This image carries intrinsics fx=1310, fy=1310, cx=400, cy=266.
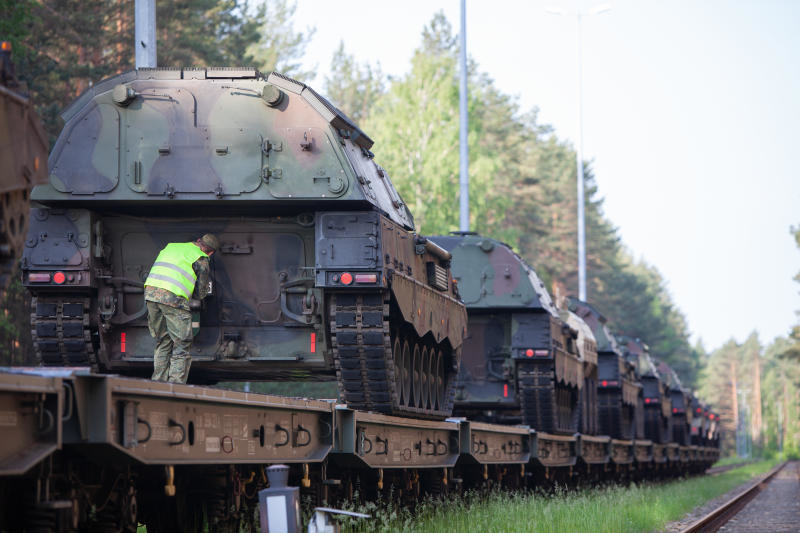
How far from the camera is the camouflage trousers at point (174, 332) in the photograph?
401 inches

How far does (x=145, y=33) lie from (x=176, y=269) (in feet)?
16.2

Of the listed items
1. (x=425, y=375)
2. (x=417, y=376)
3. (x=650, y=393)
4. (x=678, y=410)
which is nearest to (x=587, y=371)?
(x=425, y=375)

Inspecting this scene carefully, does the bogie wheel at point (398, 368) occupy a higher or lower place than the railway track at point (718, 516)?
higher

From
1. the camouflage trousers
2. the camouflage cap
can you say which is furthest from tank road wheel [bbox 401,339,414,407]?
the camouflage trousers

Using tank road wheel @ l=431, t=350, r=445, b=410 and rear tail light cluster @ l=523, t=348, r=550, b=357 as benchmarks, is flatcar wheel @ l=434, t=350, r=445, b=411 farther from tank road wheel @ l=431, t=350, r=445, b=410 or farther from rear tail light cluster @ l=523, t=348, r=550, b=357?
rear tail light cluster @ l=523, t=348, r=550, b=357

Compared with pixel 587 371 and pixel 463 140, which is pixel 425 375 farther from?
pixel 463 140

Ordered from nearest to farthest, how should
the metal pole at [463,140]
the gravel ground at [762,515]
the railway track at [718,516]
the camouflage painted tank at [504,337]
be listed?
the railway track at [718,516], the gravel ground at [762,515], the camouflage painted tank at [504,337], the metal pole at [463,140]

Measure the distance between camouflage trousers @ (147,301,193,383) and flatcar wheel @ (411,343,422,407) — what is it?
11.3 ft

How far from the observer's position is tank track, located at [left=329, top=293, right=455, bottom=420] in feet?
35.8

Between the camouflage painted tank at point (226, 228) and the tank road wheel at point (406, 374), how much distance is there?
1036 mm

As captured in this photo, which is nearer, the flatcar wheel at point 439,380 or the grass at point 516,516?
the grass at point 516,516

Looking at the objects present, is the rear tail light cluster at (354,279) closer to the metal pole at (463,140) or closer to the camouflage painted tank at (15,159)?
the camouflage painted tank at (15,159)

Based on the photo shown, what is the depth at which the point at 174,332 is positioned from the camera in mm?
10188

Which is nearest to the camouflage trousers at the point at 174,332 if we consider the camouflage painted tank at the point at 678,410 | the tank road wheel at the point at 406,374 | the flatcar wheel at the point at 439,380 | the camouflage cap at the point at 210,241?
the camouflage cap at the point at 210,241
